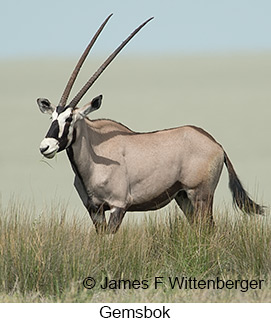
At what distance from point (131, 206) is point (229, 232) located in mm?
1201

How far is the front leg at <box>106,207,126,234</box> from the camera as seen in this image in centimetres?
939

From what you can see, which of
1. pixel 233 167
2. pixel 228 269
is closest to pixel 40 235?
pixel 228 269

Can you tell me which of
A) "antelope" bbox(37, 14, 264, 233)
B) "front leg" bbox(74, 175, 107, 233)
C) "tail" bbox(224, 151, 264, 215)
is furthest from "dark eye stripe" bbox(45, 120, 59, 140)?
"tail" bbox(224, 151, 264, 215)

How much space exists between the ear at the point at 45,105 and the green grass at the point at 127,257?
1145 mm

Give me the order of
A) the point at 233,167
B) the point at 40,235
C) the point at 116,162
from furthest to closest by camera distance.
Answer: the point at 233,167, the point at 116,162, the point at 40,235

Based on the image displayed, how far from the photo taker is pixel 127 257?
8781 millimetres

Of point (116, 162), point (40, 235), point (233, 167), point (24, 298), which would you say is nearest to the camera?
point (24, 298)

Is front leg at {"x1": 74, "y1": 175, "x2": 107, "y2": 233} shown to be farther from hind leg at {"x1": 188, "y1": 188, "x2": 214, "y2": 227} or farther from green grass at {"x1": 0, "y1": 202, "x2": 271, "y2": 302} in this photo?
hind leg at {"x1": 188, "y1": 188, "x2": 214, "y2": 227}

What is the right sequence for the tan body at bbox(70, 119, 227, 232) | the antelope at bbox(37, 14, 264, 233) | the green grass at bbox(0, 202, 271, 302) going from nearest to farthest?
the green grass at bbox(0, 202, 271, 302) < the antelope at bbox(37, 14, 264, 233) < the tan body at bbox(70, 119, 227, 232)

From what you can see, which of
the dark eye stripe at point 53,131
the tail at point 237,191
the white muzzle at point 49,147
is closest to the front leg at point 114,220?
the white muzzle at point 49,147

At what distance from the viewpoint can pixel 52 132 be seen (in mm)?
8992

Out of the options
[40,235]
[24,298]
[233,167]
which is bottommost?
[24,298]

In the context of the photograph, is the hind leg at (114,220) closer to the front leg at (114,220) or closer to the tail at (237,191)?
the front leg at (114,220)

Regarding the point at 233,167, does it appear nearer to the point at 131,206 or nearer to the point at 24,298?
the point at 131,206
